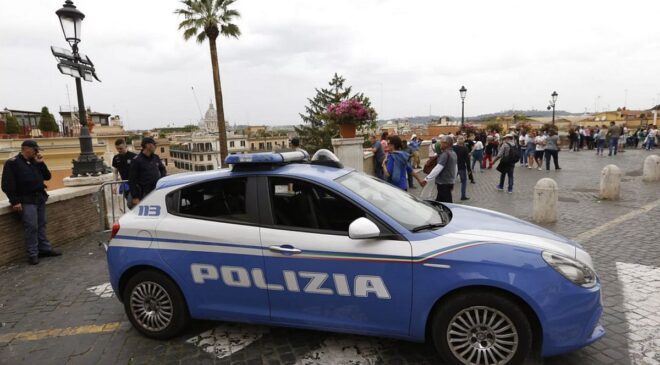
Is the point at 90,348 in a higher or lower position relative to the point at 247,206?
lower

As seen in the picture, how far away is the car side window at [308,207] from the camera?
10.6 feet

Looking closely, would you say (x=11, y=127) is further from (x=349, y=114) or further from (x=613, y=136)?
(x=613, y=136)

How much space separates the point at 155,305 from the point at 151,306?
0.05 meters

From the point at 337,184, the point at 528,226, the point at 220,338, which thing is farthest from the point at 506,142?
the point at 220,338

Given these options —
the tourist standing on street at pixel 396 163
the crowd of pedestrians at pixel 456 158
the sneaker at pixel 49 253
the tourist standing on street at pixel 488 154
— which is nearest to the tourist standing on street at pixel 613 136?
the crowd of pedestrians at pixel 456 158

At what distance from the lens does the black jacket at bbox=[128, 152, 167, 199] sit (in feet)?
22.2

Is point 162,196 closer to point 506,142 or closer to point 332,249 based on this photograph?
point 332,249

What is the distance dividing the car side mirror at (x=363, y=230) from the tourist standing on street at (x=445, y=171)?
4.66 m

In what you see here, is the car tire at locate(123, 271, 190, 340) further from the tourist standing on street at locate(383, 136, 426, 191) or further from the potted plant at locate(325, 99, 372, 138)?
the potted plant at locate(325, 99, 372, 138)

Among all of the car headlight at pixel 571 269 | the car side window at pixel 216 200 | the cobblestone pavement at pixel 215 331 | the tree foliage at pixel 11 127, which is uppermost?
the tree foliage at pixel 11 127

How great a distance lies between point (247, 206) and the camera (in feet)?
11.3

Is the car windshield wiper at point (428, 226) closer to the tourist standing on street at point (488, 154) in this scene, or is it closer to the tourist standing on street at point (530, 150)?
the tourist standing on street at point (530, 150)

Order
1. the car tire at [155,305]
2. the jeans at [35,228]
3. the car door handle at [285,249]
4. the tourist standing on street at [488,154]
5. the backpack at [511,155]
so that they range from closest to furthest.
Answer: the car door handle at [285,249] → the car tire at [155,305] → the jeans at [35,228] → the backpack at [511,155] → the tourist standing on street at [488,154]

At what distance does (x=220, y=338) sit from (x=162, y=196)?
4.75ft
